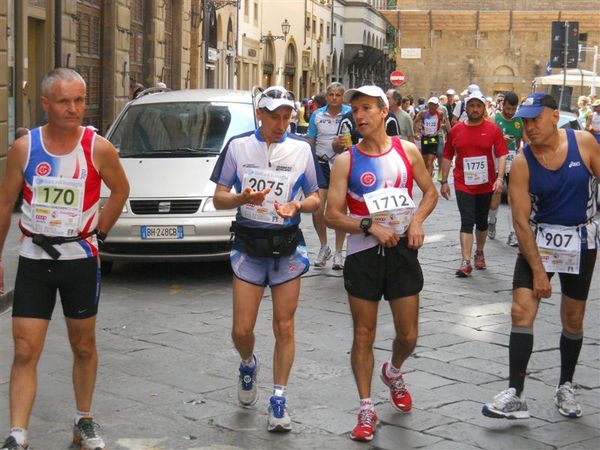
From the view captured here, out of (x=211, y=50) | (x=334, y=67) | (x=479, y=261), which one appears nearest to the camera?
(x=479, y=261)

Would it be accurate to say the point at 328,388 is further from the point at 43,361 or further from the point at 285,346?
the point at 43,361

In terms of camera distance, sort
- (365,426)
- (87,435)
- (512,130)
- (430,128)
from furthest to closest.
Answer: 1. (430,128)
2. (512,130)
3. (365,426)
4. (87,435)

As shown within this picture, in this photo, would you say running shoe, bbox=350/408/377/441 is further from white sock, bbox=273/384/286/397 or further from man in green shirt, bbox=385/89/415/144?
man in green shirt, bbox=385/89/415/144

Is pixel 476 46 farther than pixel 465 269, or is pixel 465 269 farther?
pixel 476 46

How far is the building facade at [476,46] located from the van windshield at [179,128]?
69.7 m

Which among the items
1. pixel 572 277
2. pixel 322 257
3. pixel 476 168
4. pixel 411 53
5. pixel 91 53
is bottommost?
pixel 322 257

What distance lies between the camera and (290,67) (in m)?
49.5

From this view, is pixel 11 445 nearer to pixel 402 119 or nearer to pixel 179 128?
pixel 179 128

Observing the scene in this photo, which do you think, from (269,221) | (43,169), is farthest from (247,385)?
(43,169)

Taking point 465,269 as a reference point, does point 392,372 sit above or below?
above

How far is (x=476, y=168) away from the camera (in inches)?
418

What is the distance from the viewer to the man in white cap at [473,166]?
10633 millimetres

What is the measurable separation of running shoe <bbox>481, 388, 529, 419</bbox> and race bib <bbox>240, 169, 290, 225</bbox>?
1.40m

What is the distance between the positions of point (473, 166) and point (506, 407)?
5.16 metres
